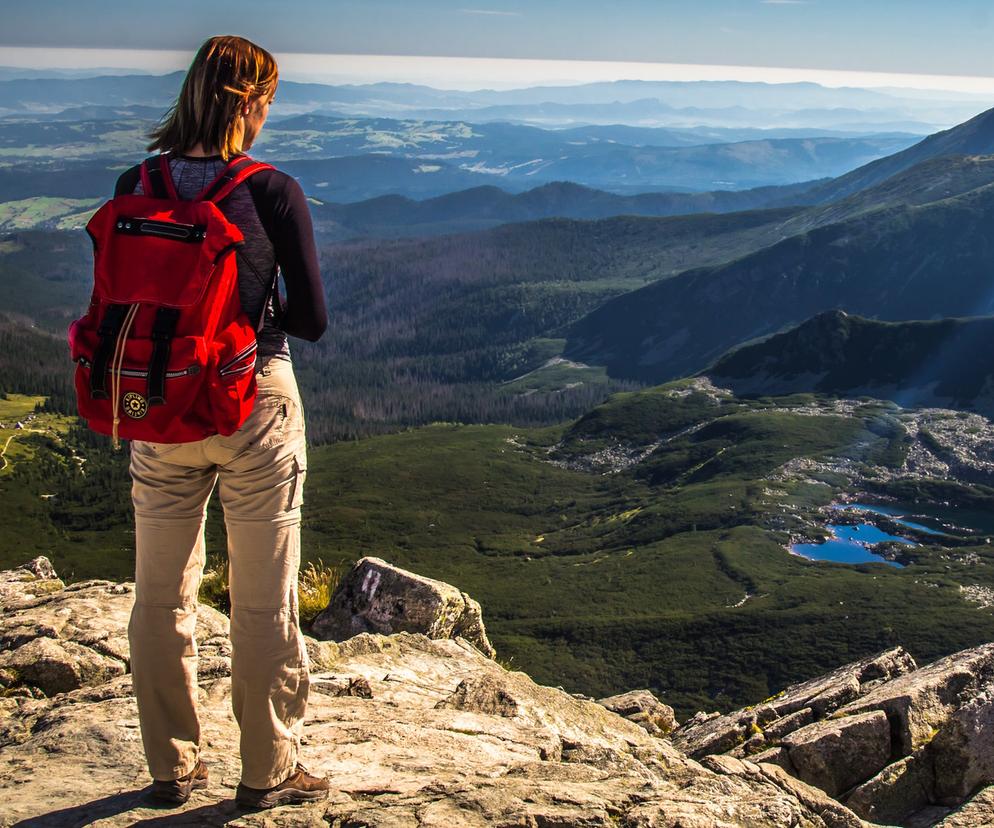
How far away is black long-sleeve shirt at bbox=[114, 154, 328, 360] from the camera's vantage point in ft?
27.4

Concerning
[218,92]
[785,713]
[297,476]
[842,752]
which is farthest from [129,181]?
[785,713]

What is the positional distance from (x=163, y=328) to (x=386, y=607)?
1179cm

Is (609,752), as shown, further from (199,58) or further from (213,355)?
(199,58)

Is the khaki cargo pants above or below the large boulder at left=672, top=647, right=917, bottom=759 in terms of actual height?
above

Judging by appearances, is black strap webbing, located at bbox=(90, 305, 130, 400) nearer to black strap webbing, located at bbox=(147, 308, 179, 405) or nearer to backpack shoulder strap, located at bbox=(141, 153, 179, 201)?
black strap webbing, located at bbox=(147, 308, 179, 405)

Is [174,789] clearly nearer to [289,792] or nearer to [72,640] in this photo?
[289,792]

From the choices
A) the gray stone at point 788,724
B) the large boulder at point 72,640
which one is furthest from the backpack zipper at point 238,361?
the gray stone at point 788,724

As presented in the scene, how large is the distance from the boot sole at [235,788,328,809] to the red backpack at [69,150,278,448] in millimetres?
3628

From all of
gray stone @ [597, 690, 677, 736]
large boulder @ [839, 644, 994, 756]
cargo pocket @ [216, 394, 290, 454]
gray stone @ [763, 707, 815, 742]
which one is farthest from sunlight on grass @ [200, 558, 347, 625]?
large boulder @ [839, 644, 994, 756]

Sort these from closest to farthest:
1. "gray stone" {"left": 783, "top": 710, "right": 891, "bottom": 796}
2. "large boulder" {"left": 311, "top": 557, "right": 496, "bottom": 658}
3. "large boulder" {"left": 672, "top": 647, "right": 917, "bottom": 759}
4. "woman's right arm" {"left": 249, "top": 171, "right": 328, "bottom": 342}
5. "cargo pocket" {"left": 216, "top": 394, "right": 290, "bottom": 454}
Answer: "woman's right arm" {"left": 249, "top": 171, "right": 328, "bottom": 342} < "cargo pocket" {"left": 216, "top": 394, "right": 290, "bottom": 454} < "gray stone" {"left": 783, "top": 710, "right": 891, "bottom": 796} < "large boulder" {"left": 672, "top": 647, "right": 917, "bottom": 759} < "large boulder" {"left": 311, "top": 557, "right": 496, "bottom": 658}

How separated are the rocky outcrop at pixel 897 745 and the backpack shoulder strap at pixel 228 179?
9638 millimetres

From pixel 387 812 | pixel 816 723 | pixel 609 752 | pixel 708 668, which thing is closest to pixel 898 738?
pixel 816 723

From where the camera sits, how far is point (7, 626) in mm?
14367

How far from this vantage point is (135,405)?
7980 millimetres
